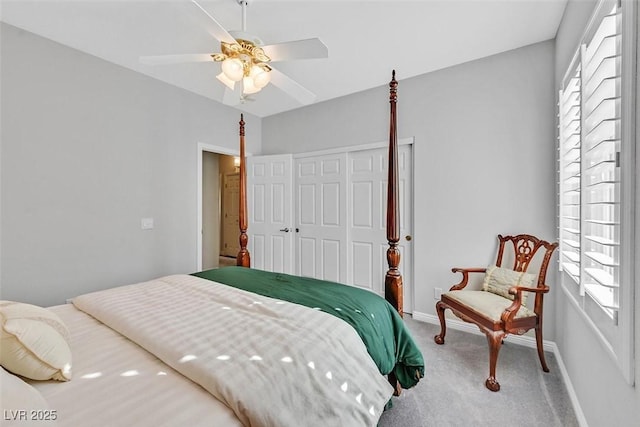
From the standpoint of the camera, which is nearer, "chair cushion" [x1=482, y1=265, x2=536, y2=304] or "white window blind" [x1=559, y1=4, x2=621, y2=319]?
"white window blind" [x1=559, y1=4, x2=621, y2=319]

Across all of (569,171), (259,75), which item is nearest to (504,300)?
(569,171)

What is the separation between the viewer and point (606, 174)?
1313mm

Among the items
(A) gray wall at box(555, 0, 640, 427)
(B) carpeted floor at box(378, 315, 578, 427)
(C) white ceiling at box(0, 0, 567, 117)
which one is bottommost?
(B) carpeted floor at box(378, 315, 578, 427)

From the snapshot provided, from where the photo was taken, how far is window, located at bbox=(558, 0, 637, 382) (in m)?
0.97

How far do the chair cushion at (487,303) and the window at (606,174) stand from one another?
36 cm

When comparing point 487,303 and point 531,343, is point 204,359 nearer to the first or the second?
point 487,303

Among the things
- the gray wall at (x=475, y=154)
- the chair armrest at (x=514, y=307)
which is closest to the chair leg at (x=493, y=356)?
the chair armrest at (x=514, y=307)

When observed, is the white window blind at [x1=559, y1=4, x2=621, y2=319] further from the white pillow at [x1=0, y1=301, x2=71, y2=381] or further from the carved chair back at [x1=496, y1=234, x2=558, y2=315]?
the white pillow at [x1=0, y1=301, x2=71, y2=381]

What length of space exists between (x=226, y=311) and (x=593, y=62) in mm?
2168

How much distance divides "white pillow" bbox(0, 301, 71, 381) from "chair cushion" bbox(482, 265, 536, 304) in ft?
8.89

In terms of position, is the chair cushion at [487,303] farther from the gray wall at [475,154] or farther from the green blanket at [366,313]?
the green blanket at [366,313]

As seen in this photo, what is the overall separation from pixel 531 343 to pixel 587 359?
1.16m

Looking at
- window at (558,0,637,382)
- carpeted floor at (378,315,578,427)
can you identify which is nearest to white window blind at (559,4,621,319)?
window at (558,0,637,382)

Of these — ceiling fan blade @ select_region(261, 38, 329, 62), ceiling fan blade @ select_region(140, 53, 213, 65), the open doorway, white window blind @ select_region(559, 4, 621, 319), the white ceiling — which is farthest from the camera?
the open doorway
